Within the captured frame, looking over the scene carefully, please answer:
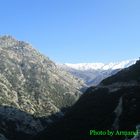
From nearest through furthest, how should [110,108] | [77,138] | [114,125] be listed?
[114,125] → [77,138] → [110,108]

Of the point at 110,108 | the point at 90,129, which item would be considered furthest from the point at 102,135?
the point at 110,108

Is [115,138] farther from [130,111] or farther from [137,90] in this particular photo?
[137,90]

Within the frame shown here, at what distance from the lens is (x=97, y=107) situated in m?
199

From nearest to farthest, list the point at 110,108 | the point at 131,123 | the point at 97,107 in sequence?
the point at 131,123, the point at 110,108, the point at 97,107

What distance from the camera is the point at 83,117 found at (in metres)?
200

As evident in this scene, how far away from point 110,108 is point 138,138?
9378 cm

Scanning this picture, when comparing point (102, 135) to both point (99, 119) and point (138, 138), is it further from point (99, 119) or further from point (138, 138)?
point (138, 138)

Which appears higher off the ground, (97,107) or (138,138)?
(97,107)

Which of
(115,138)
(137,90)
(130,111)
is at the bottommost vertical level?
(115,138)

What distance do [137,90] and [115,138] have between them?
53893mm

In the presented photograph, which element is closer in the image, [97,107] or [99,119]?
[99,119]

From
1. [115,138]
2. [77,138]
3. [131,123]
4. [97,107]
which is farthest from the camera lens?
[97,107]

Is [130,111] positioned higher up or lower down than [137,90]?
lower down

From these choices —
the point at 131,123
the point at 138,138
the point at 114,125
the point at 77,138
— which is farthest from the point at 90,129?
the point at 138,138
